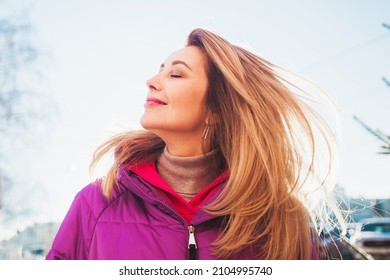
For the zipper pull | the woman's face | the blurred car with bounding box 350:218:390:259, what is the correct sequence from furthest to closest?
the blurred car with bounding box 350:218:390:259 < the woman's face < the zipper pull

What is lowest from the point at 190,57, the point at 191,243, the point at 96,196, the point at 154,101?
the point at 191,243

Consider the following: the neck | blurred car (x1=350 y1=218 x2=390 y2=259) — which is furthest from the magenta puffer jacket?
blurred car (x1=350 y1=218 x2=390 y2=259)

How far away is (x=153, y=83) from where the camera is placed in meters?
1.50

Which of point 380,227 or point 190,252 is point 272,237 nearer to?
point 190,252

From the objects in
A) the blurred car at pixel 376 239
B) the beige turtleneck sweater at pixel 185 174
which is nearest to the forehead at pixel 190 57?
the beige turtleneck sweater at pixel 185 174

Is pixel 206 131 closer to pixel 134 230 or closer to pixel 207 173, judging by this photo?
pixel 207 173

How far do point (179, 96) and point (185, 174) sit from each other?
0.26m

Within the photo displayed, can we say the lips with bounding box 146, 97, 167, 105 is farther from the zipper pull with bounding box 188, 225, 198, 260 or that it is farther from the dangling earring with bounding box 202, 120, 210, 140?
the zipper pull with bounding box 188, 225, 198, 260

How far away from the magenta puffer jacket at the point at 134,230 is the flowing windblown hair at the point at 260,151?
0.26ft

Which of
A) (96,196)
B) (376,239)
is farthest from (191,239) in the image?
(376,239)

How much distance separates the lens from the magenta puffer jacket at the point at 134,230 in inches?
53.2

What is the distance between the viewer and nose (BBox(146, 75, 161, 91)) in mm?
1495

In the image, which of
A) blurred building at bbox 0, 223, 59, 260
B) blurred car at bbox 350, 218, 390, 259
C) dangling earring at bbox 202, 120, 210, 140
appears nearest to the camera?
dangling earring at bbox 202, 120, 210, 140
